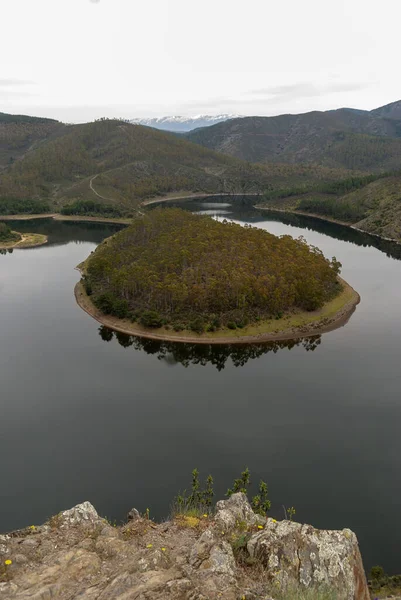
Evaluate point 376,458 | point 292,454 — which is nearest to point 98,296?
point 292,454

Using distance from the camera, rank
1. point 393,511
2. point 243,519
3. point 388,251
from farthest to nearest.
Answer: point 388,251 < point 393,511 < point 243,519

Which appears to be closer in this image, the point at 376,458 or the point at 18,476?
the point at 18,476

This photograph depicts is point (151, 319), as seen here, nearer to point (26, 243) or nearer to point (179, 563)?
point (179, 563)

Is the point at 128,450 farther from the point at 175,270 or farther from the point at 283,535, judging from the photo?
the point at 175,270

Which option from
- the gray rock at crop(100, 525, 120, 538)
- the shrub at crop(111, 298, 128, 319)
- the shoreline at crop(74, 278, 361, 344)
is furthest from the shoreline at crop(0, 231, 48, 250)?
the gray rock at crop(100, 525, 120, 538)

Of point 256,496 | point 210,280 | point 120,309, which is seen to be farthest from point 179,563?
point 210,280

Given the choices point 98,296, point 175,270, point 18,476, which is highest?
point 175,270

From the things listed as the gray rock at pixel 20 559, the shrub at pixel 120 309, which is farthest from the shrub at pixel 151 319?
the gray rock at pixel 20 559
